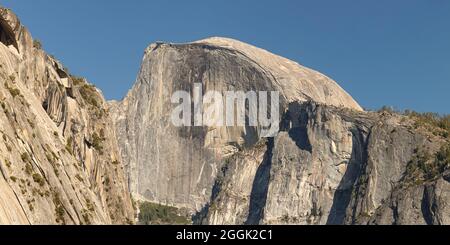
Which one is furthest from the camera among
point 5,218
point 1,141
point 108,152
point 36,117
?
point 108,152

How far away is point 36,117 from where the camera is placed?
7388cm

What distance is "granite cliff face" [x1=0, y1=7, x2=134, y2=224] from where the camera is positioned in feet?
197

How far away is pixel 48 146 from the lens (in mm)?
73562

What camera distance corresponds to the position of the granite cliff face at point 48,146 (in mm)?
60156
